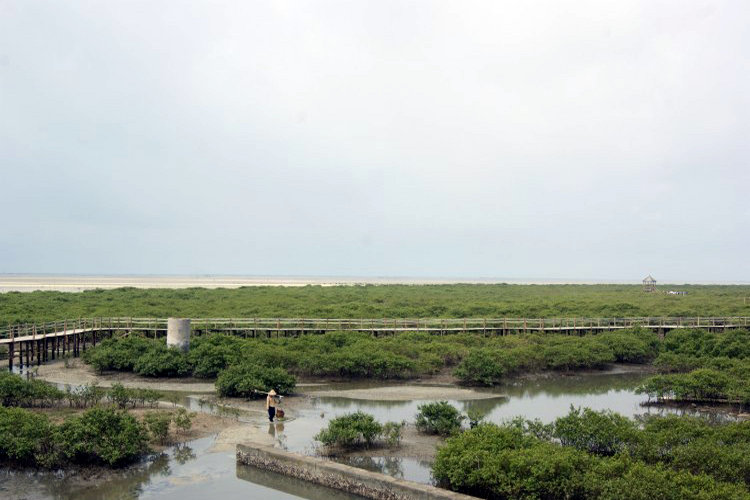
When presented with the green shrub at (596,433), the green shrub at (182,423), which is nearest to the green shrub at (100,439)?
the green shrub at (182,423)

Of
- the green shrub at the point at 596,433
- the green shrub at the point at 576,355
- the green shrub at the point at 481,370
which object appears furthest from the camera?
the green shrub at the point at 576,355

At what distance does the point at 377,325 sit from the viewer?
40.3 m

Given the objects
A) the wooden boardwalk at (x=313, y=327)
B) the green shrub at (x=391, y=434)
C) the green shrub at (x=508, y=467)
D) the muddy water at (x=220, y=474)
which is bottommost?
the muddy water at (x=220, y=474)

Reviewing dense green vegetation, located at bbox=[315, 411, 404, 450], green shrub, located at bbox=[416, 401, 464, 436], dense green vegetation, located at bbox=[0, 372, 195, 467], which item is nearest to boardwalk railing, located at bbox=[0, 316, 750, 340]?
green shrub, located at bbox=[416, 401, 464, 436]

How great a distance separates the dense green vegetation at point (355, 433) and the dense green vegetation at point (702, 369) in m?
11.9

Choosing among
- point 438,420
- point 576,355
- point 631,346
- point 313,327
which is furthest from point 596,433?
point 313,327

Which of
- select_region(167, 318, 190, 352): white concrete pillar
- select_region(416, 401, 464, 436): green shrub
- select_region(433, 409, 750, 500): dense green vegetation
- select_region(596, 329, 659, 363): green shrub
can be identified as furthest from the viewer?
select_region(596, 329, 659, 363): green shrub

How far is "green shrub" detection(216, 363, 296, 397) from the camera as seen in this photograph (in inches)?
942

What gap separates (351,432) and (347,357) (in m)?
12.4

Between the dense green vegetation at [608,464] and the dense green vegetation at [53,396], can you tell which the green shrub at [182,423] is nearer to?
the dense green vegetation at [53,396]

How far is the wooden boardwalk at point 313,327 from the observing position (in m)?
37.4

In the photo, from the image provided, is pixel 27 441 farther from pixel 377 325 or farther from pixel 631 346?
pixel 631 346

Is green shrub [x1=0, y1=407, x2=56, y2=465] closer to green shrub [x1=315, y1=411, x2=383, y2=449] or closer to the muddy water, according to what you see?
the muddy water

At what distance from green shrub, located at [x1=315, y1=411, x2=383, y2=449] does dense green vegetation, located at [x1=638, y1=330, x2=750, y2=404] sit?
41.0ft
